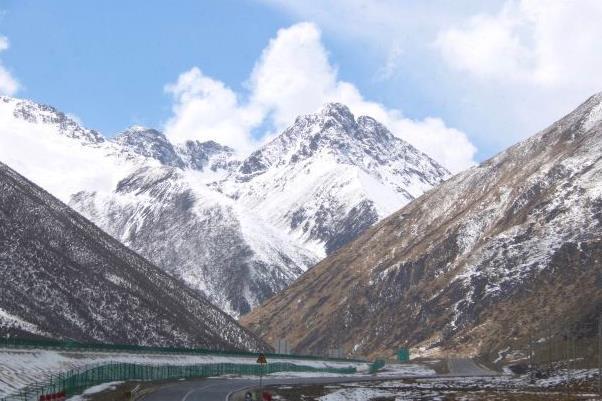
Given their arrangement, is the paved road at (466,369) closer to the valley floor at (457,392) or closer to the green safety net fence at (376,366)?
the green safety net fence at (376,366)

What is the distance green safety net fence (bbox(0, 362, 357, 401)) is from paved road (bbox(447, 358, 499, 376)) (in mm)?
20676

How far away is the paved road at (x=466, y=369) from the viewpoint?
477 ft

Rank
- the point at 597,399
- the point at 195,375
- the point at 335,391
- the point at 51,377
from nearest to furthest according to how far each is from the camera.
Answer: the point at 597,399
the point at 51,377
the point at 335,391
the point at 195,375

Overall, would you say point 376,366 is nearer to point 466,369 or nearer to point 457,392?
point 466,369

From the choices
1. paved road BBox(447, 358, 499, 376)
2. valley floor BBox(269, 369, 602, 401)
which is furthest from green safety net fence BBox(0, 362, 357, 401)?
paved road BBox(447, 358, 499, 376)

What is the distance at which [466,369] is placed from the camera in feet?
529

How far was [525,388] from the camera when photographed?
10119 cm

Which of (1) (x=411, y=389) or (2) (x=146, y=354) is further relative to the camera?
(2) (x=146, y=354)

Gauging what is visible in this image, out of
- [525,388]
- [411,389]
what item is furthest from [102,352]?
[525,388]

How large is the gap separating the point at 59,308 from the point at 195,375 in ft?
276

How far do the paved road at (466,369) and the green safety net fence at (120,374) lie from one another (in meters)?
20.7

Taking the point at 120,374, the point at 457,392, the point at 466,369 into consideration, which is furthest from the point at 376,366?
the point at 120,374

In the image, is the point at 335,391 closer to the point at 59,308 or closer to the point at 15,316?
the point at 15,316

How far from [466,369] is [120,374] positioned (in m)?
82.5
